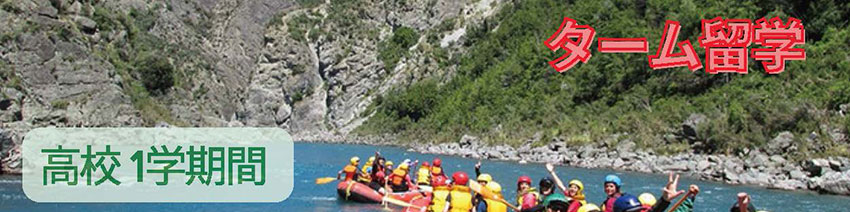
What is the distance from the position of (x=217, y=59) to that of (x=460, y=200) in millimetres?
94658

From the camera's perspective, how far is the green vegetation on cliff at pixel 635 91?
32000 mm

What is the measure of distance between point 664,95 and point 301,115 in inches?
2715

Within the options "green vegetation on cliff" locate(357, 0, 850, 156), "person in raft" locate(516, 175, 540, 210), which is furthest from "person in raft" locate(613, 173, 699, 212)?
"green vegetation on cliff" locate(357, 0, 850, 156)

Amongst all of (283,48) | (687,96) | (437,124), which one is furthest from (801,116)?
(283,48)

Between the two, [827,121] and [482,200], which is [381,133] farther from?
[482,200]

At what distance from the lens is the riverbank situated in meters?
24.7

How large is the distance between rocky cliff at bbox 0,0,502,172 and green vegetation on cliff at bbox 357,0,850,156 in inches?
532

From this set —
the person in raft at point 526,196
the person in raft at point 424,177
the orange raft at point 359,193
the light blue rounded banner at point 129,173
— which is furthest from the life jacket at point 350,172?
the person in raft at point 526,196

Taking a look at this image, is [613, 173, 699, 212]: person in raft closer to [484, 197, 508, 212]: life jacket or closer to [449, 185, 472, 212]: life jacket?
[484, 197, 508, 212]: life jacket

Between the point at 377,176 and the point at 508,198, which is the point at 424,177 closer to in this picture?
the point at 377,176

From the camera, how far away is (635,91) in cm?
4431

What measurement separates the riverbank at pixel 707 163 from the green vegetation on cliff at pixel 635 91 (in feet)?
3.81

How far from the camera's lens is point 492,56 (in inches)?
2916

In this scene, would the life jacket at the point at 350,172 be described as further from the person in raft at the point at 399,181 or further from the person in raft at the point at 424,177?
the person in raft at the point at 424,177
